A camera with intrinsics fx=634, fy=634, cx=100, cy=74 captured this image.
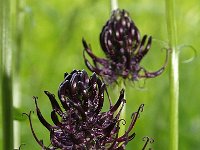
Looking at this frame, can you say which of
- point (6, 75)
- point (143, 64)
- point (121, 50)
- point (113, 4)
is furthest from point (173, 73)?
point (143, 64)

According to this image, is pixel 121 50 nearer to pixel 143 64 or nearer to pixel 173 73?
pixel 173 73

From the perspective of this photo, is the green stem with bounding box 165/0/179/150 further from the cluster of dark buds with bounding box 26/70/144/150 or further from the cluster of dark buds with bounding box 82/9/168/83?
the cluster of dark buds with bounding box 26/70/144/150

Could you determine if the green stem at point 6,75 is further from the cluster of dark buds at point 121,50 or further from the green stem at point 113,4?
the green stem at point 113,4

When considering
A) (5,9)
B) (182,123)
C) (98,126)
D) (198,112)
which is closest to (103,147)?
(98,126)

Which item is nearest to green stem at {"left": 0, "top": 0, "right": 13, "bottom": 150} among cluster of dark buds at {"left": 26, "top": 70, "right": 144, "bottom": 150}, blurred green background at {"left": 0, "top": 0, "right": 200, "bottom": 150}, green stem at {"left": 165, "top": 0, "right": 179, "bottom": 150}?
cluster of dark buds at {"left": 26, "top": 70, "right": 144, "bottom": 150}

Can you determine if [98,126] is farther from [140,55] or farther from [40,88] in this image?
[40,88]

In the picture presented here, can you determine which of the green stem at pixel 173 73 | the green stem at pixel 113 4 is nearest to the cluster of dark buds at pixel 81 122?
the green stem at pixel 173 73
